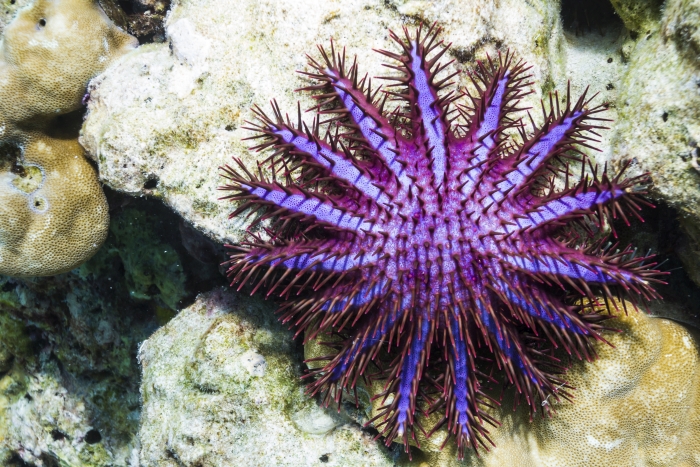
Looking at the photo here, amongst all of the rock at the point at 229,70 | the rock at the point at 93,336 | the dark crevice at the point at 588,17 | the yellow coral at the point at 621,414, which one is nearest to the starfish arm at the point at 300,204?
the rock at the point at 229,70

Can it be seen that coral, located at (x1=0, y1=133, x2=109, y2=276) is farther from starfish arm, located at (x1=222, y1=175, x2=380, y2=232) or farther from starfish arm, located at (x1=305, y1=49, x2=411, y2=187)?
starfish arm, located at (x1=305, y1=49, x2=411, y2=187)

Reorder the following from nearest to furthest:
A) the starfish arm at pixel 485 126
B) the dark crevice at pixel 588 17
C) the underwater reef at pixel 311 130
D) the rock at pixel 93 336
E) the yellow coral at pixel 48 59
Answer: the starfish arm at pixel 485 126 → the underwater reef at pixel 311 130 → the yellow coral at pixel 48 59 → the dark crevice at pixel 588 17 → the rock at pixel 93 336

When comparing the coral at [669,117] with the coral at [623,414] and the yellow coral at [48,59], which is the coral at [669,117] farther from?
the yellow coral at [48,59]

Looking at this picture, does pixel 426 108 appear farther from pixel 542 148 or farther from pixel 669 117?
pixel 669 117

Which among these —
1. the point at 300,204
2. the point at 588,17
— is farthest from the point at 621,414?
the point at 588,17

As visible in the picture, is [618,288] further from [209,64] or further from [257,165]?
[209,64]

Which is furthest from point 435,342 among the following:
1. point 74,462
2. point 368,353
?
point 74,462
